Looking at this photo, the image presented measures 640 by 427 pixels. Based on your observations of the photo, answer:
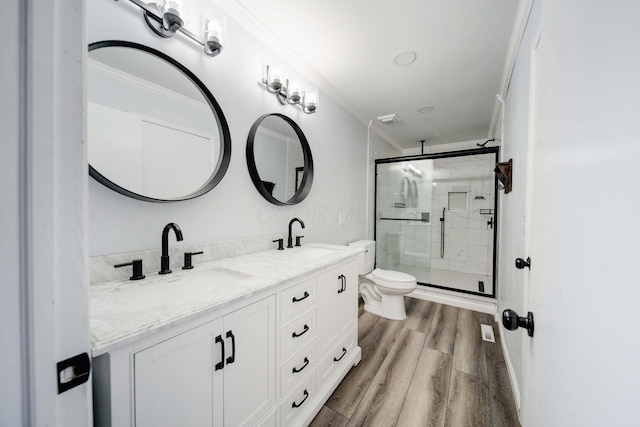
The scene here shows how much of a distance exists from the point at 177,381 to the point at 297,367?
2.11 ft

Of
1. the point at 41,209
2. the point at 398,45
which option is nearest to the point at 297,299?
the point at 41,209

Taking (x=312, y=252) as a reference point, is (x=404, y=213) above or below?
above

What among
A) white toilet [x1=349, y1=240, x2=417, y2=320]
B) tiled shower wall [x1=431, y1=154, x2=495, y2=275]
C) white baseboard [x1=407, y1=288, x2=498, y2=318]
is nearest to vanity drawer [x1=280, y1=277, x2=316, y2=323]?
white toilet [x1=349, y1=240, x2=417, y2=320]

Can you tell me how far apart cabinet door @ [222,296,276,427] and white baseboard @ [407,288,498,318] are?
2.53m

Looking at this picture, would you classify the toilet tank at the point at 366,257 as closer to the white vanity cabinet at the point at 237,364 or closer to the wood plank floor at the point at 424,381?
the wood plank floor at the point at 424,381

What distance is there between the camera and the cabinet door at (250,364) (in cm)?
85

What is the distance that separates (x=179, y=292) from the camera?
100cm

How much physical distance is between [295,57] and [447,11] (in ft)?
3.55

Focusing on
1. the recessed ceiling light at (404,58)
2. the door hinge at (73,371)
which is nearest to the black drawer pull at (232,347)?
the door hinge at (73,371)

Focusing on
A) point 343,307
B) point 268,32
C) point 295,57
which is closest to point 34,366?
point 343,307

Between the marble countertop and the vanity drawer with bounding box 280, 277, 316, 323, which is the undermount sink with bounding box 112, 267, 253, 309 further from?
the vanity drawer with bounding box 280, 277, 316, 323

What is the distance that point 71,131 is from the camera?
413mm

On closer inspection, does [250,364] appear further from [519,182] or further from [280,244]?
[519,182]

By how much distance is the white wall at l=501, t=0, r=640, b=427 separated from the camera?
27cm
